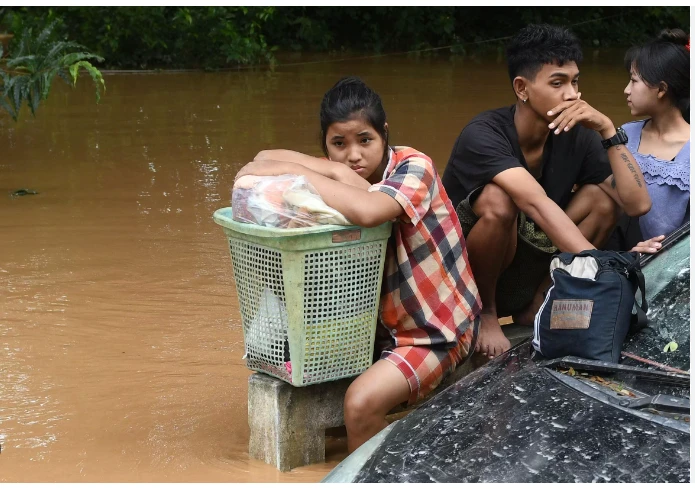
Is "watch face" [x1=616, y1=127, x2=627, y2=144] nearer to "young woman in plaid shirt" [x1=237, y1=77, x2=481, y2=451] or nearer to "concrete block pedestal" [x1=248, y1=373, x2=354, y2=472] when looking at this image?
"young woman in plaid shirt" [x1=237, y1=77, x2=481, y2=451]

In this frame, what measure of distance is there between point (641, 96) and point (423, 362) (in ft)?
5.39

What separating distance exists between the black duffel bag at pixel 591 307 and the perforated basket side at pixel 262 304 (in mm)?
838

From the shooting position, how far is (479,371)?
3.07 m

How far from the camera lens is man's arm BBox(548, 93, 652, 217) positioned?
3824mm

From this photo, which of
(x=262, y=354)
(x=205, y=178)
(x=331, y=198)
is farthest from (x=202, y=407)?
(x=205, y=178)

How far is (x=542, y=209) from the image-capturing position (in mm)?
3695

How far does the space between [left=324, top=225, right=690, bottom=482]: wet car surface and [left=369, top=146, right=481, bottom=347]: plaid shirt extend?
0.37 meters

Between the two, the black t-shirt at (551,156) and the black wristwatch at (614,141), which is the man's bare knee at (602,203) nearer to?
the black t-shirt at (551,156)

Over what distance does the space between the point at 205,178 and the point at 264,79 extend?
18.4ft

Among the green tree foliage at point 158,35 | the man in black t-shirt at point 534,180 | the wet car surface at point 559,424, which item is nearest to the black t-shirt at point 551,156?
the man in black t-shirt at point 534,180

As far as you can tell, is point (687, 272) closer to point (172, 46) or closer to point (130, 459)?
point (130, 459)

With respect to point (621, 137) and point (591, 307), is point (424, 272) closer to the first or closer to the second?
point (591, 307)

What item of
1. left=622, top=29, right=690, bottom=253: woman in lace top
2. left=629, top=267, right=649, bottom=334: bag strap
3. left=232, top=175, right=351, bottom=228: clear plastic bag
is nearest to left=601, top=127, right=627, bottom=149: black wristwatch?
left=622, top=29, right=690, bottom=253: woman in lace top

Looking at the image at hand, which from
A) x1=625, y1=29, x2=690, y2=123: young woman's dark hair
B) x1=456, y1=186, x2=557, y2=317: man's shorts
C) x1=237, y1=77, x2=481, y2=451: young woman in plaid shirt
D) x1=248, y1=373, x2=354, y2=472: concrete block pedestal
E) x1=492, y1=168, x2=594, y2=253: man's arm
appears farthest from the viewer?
x1=625, y1=29, x2=690, y2=123: young woman's dark hair
